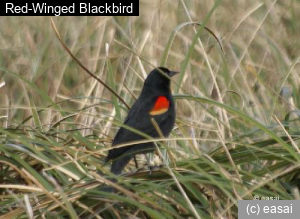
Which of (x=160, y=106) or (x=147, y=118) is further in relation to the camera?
(x=160, y=106)

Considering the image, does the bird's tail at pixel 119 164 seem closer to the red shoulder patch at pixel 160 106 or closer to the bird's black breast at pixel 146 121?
the bird's black breast at pixel 146 121

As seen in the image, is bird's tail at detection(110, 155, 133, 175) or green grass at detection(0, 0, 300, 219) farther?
bird's tail at detection(110, 155, 133, 175)

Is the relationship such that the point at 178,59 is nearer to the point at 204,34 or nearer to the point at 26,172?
the point at 204,34

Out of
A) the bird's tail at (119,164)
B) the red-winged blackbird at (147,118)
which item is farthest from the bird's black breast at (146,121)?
the bird's tail at (119,164)

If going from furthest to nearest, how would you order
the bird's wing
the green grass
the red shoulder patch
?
the red shoulder patch → the bird's wing → the green grass

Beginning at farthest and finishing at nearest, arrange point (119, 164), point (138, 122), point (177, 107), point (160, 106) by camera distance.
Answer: point (177, 107) → point (160, 106) → point (138, 122) → point (119, 164)

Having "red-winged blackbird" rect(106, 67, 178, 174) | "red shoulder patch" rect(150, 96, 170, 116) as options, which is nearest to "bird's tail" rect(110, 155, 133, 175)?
"red-winged blackbird" rect(106, 67, 178, 174)

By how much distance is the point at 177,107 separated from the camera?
4.89 metres

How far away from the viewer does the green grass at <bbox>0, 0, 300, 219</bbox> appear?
2.77 metres

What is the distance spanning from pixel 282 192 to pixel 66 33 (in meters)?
3.19

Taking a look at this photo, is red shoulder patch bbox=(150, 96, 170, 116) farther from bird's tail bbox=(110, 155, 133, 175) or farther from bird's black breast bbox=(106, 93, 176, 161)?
bird's tail bbox=(110, 155, 133, 175)

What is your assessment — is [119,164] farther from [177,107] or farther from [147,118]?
[177,107]

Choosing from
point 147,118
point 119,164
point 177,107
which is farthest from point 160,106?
point 177,107

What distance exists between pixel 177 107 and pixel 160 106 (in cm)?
113
